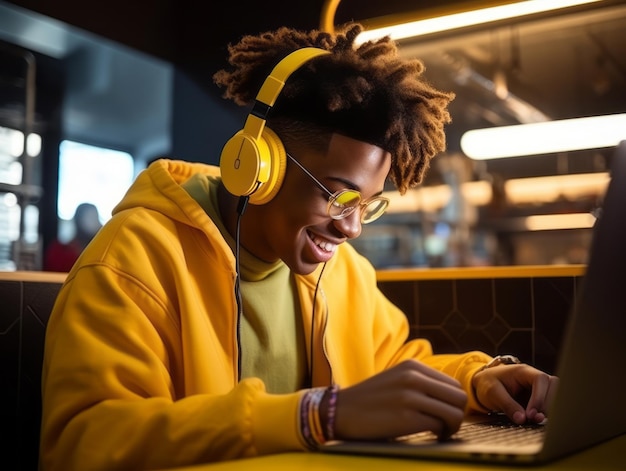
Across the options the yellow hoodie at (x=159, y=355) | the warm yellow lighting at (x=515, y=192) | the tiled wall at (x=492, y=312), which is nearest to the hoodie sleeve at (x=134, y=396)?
the yellow hoodie at (x=159, y=355)

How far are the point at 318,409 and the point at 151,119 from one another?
706cm

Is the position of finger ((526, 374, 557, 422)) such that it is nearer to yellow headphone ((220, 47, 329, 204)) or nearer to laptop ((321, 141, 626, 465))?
laptop ((321, 141, 626, 465))

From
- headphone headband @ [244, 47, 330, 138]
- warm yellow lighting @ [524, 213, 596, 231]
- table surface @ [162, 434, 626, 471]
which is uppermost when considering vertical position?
warm yellow lighting @ [524, 213, 596, 231]

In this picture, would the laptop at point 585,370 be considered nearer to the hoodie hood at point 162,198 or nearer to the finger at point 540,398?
the finger at point 540,398

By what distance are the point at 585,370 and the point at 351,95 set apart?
60 centimetres

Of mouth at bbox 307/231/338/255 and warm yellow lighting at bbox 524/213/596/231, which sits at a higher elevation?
warm yellow lighting at bbox 524/213/596/231

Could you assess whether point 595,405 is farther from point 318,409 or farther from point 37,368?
point 37,368

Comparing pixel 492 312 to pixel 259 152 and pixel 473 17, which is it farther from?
pixel 259 152

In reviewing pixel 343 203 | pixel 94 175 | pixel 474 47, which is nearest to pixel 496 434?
pixel 343 203

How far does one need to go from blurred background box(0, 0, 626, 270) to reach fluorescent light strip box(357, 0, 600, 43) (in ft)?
4.42

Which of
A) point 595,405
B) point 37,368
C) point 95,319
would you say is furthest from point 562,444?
point 37,368

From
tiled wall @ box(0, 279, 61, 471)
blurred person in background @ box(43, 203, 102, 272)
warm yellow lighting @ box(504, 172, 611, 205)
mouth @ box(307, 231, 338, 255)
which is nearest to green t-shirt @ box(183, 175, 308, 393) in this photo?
mouth @ box(307, 231, 338, 255)

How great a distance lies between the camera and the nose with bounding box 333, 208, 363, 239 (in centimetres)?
115

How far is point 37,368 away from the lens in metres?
1.26
